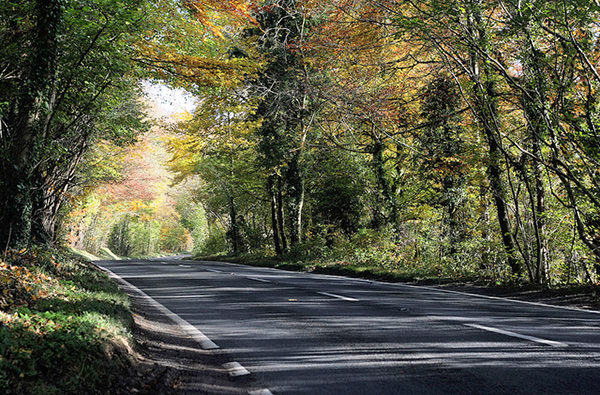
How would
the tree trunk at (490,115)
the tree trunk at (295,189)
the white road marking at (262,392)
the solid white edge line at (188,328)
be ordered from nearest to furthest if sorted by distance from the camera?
the white road marking at (262,392) → the solid white edge line at (188,328) → the tree trunk at (490,115) → the tree trunk at (295,189)

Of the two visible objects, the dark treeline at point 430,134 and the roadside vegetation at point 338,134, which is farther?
the dark treeline at point 430,134

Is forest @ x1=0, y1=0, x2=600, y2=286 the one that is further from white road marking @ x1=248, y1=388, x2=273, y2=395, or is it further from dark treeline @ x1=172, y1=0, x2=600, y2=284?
white road marking @ x1=248, y1=388, x2=273, y2=395

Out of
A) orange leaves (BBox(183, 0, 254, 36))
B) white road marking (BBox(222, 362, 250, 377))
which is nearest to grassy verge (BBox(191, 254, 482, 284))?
white road marking (BBox(222, 362, 250, 377))

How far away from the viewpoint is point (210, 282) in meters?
12.0

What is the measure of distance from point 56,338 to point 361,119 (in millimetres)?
13418

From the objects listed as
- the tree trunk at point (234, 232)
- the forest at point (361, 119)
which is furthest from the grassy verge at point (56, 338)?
the tree trunk at point (234, 232)

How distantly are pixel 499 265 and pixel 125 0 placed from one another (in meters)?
11.8

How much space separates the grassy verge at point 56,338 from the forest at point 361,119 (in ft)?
8.65

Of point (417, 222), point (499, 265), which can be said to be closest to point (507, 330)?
point (499, 265)

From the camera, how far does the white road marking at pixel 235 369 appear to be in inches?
170

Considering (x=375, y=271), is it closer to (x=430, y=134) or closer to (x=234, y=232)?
(x=430, y=134)

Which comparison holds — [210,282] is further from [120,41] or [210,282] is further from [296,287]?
[120,41]

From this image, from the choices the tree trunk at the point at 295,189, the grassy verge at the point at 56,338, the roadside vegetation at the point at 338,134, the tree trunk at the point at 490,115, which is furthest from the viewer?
the tree trunk at the point at 295,189

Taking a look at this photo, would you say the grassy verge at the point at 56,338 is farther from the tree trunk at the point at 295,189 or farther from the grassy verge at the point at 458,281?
the tree trunk at the point at 295,189
